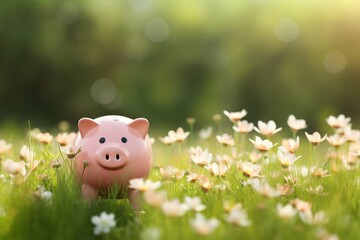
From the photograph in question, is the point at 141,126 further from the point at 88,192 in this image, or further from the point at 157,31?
the point at 157,31

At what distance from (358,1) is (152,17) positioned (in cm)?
491

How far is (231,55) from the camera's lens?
14477mm

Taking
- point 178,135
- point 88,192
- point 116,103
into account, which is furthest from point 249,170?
point 116,103

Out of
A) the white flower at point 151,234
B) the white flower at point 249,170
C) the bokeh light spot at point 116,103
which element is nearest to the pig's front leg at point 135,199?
the white flower at point 249,170

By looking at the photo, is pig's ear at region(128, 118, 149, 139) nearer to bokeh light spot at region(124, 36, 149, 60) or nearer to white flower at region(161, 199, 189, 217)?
white flower at region(161, 199, 189, 217)

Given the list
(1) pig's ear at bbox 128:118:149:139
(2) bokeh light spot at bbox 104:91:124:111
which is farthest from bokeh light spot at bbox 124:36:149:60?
(1) pig's ear at bbox 128:118:149:139

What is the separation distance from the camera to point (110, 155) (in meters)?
2.94

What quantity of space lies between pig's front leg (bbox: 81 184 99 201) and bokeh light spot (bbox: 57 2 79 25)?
40.9 ft

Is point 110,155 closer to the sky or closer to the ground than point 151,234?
closer to the sky

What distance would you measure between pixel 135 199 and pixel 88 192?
0.24 meters

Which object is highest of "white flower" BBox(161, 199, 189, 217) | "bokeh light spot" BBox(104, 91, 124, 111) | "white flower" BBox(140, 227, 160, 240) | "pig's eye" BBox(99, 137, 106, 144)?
"bokeh light spot" BBox(104, 91, 124, 111)

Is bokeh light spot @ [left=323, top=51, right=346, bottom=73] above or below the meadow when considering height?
above

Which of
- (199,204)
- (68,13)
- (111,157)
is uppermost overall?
(68,13)

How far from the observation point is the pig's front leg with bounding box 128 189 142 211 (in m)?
2.94
